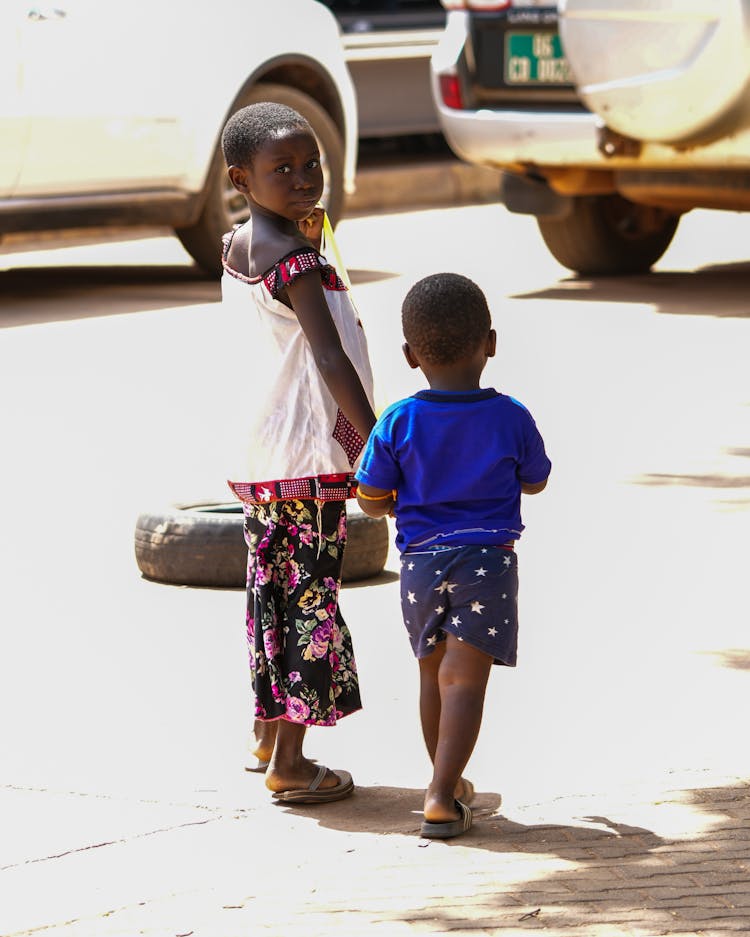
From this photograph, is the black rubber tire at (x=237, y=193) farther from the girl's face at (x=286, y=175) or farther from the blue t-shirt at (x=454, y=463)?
the blue t-shirt at (x=454, y=463)

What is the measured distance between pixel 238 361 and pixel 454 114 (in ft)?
20.7

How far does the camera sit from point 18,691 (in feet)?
14.3

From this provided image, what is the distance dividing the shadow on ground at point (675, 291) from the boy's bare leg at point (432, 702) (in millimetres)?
5777

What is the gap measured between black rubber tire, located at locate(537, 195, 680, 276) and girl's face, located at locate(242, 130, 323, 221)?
665cm

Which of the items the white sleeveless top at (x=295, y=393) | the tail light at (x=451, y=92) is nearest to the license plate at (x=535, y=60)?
the tail light at (x=451, y=92)

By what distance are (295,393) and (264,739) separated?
0.70 metres

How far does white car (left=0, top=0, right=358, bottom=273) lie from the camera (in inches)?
371

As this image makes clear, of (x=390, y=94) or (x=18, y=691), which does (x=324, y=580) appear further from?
(x=390, y=94)

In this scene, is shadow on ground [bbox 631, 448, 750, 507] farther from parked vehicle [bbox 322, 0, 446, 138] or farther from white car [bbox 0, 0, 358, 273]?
parked vehicle [bbox 322, 0, 446, 138]

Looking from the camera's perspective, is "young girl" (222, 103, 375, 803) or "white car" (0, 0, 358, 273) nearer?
"young girl" (222, 103, 375, 803)

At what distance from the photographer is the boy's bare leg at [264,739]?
390cm

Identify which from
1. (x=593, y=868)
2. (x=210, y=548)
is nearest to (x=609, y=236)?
(x=210, y=548)

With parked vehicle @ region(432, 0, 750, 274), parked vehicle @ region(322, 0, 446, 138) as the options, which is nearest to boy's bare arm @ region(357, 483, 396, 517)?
parked vehicle @ region(432, 0, 750, 274)

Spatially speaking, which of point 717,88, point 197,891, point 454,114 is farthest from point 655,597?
point 454,114
